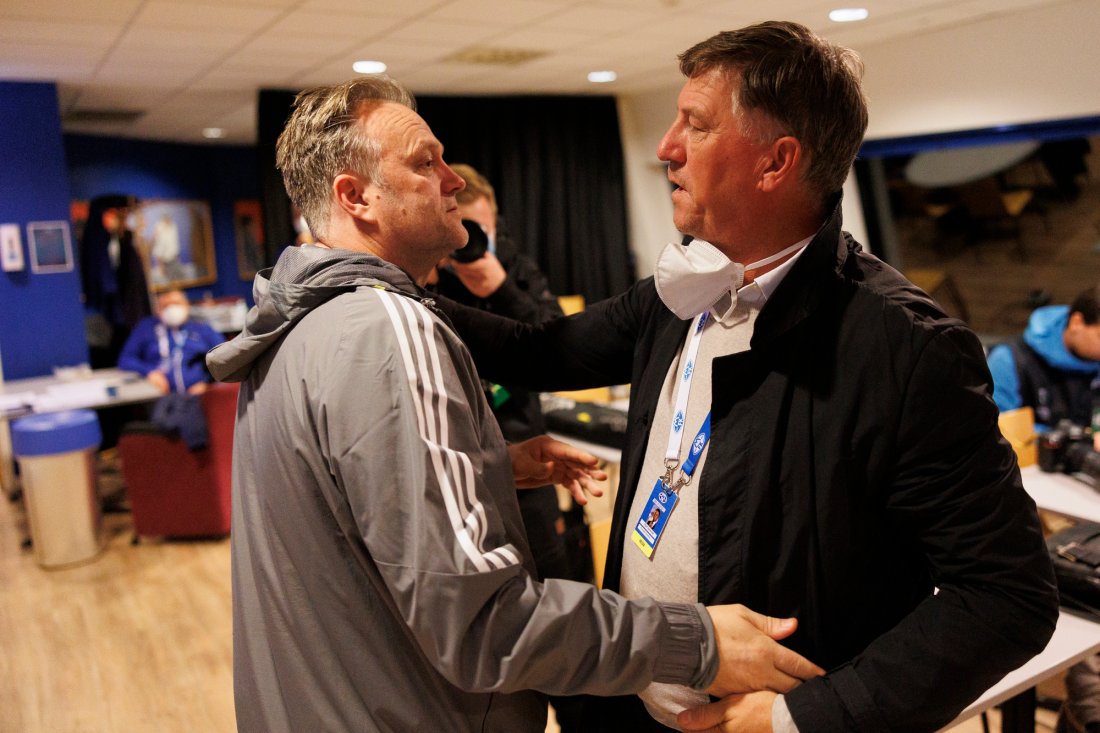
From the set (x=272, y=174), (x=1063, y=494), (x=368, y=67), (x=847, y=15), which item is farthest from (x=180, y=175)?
(x=1063, y=494)

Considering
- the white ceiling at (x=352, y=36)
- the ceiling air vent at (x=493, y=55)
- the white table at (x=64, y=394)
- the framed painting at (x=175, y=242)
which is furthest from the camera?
the framed painting at (x=175, y=242)

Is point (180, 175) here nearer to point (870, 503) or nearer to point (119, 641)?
point (119, 641)

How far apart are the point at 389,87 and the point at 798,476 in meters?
0.83

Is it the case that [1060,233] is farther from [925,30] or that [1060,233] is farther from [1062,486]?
[1062,486]

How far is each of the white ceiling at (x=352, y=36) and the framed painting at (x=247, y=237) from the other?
389cm

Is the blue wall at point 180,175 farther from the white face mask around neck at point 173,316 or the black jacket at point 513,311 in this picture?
the black jacket at point 513,311

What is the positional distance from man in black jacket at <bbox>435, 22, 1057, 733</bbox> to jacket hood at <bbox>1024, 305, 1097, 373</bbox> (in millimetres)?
3161

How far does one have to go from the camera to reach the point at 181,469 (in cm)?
504

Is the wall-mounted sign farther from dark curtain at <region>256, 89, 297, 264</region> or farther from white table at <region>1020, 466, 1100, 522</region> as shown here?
white table at <region>1020, 466, 1100, 522</region>

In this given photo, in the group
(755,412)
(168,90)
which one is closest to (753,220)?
(755,412)

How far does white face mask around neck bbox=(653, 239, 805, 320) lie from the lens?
1186mm

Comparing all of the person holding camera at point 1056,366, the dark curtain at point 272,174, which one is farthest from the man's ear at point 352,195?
the dark curtain at point 272,174

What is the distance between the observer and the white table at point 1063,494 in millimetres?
2707

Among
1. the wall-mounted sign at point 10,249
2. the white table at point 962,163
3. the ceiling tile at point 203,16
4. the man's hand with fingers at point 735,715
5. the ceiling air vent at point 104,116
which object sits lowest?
the man's hand with fingers at point 735,715
